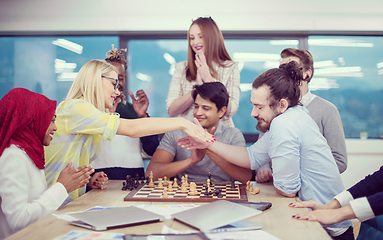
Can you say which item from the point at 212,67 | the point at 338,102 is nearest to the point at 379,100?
the point at 338,102

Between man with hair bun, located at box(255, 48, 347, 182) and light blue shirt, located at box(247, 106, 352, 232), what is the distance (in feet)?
1.32

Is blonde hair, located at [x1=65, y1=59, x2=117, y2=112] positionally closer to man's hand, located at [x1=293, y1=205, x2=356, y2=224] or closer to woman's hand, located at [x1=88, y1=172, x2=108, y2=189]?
woman's hand, located at [x1=88, y1=172, x2=108, y2=189]

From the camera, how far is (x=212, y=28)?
101 inches

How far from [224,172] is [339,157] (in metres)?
0.81

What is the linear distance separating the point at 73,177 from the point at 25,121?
0.36m

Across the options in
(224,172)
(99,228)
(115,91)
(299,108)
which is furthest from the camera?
(224,172)

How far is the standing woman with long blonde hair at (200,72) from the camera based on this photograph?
254 cm

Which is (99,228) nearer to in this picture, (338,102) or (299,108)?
(299,108)

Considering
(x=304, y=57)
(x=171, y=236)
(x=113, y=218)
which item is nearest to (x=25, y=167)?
(x=113, y=218)

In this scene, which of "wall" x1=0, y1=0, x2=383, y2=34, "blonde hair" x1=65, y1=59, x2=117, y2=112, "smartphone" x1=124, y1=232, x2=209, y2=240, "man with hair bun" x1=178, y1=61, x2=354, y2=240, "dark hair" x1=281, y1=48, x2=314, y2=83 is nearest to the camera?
"smartphone" x1=124, y1=232, x2=209, y2=240

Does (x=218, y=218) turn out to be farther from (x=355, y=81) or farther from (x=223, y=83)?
(x=355, y=81)

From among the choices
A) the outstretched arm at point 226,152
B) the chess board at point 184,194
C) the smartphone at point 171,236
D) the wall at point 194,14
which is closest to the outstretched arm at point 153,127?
the outstretched arm at point 226,152

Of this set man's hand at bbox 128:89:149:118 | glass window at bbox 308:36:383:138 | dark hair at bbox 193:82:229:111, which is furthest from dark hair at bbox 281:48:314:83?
glass window at bbox 308:36:383:138

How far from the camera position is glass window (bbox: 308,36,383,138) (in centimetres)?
420
